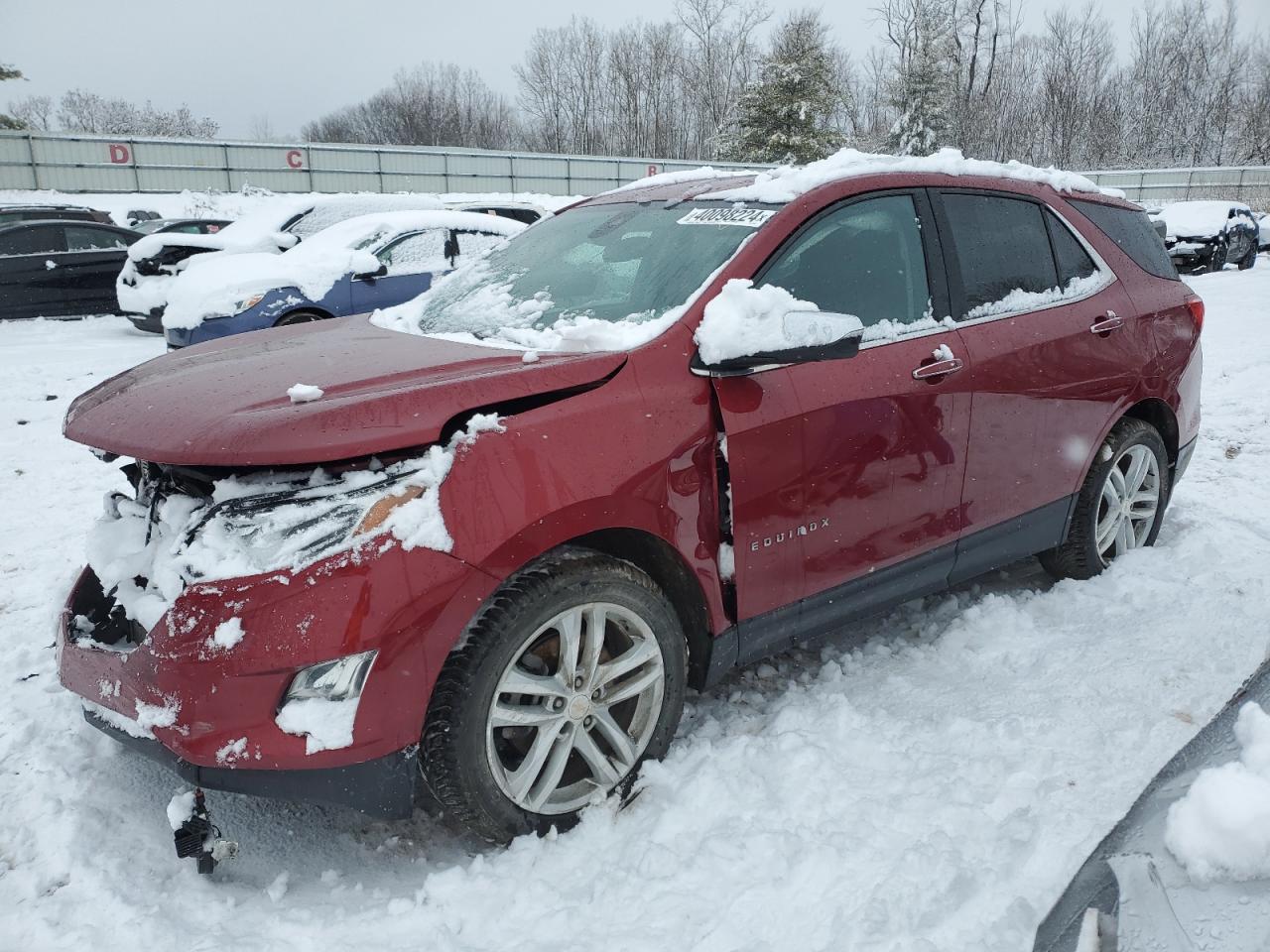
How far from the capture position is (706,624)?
→ 8.83 ft

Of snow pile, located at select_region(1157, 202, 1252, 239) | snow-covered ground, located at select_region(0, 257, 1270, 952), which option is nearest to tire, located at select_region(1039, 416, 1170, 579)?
snow-covered ground, located at select_region(0, 257, 1270, 952)

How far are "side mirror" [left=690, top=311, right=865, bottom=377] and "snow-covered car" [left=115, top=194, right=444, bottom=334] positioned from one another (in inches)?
315

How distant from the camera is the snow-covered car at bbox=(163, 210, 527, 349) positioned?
7.96 meters

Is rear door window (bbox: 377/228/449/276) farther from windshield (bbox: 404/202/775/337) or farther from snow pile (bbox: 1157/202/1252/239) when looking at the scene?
snow pile (bbox: 1157/202/1252/239)

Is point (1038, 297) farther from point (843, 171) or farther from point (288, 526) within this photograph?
point (288, 526)

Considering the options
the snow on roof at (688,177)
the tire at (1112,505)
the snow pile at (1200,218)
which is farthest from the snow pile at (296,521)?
the snow pile at (1200,218)

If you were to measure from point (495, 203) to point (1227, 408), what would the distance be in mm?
9325

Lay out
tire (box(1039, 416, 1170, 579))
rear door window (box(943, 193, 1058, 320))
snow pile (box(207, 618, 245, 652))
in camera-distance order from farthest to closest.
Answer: tire (box(1039, 416, 1170, 579)) → rear door window (box(943, 193, 1058, 320)) → snow pile (box(207, 618, 245, 652))

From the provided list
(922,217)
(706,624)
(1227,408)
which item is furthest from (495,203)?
(706,624)

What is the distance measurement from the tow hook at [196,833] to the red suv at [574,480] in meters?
0.17

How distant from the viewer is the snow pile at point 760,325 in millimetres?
2498

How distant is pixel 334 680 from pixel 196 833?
1.83ft

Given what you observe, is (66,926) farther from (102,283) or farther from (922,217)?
(102,283)

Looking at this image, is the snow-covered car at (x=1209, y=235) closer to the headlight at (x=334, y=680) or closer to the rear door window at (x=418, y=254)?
the rear door window at (x=418, y=254)
